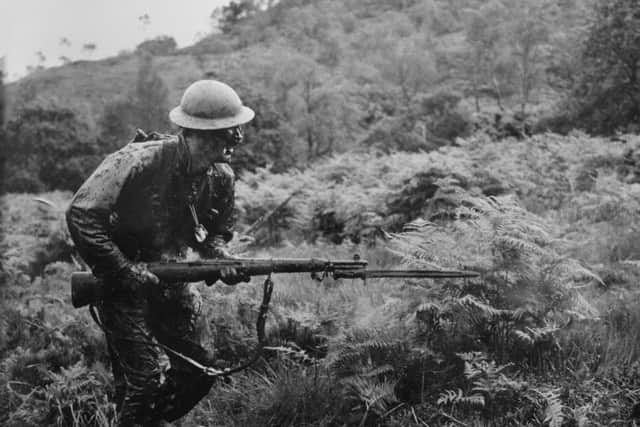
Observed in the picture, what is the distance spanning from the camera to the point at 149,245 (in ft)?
11.3

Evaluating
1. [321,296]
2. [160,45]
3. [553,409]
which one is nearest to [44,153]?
[321,296]

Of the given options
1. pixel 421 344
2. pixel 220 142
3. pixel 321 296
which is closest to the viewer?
pixel 220 142

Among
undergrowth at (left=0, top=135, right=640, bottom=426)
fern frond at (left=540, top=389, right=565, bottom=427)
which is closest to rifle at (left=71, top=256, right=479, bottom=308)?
undergrowth at (left=0, top=135, right=640, bottom=426)

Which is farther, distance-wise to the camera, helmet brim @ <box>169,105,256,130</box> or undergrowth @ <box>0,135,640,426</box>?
undergrowth @ <box>0,135,640,426</box>

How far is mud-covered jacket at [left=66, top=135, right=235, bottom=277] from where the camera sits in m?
3.06

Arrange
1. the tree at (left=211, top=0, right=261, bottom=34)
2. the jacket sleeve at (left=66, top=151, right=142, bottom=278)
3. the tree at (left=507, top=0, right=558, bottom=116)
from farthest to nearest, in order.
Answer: the tree at (left=211, top=0, right=261, bottom=34), the tree at (left=507, top=0, right=558, bottom=116), the jacket sleeve at (left=66, top=151, right=142, bottom=278)

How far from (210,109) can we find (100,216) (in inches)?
32.4

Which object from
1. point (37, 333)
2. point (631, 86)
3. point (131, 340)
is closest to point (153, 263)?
point (131, 340)

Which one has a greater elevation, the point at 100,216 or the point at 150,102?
the point at 100,216

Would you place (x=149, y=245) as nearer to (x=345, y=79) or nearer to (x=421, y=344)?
(x=421, y=344)

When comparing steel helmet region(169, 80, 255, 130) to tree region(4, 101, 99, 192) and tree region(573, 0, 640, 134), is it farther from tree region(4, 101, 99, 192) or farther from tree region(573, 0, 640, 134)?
tree region(4, 101, 99, 192)

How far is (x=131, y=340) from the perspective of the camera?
11.1 ft

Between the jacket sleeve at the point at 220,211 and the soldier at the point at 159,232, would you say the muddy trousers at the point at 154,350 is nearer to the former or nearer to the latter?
the soldier at the point at 159,232

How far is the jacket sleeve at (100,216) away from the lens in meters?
3.04
